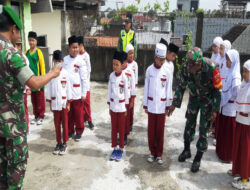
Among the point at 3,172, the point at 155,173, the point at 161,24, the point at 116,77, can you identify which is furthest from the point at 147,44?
the point at 3,172

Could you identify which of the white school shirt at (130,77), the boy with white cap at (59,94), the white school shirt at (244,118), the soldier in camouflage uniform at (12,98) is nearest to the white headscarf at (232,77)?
the white school shirt at (244,118)

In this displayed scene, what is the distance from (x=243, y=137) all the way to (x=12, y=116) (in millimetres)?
3174

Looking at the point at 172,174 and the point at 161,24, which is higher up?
the point at 161,24

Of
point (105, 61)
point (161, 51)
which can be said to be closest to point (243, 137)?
point (161, 51)

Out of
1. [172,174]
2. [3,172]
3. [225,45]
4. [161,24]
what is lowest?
[172,174]

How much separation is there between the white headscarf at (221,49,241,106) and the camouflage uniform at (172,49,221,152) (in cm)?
56

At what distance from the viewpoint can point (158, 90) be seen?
4148 millimetres

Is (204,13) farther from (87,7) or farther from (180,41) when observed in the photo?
(87,7)

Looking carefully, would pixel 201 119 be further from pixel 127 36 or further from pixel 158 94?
pixel 127 36

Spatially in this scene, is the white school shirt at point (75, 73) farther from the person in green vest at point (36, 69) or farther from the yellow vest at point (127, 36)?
→ the yellow vest at point (127, 36)

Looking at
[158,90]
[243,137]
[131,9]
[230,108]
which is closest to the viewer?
[243,137]

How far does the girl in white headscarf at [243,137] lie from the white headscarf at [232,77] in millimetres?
613

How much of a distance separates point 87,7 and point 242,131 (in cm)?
1399

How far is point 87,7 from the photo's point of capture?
610 inches
